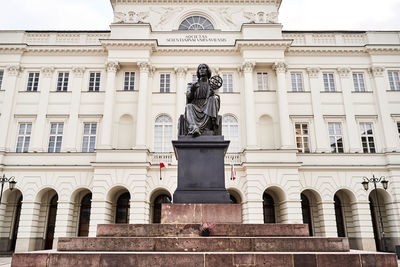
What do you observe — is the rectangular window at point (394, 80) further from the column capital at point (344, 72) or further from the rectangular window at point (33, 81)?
the rectangular window at point (33, 81)

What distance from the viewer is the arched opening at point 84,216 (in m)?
23.5

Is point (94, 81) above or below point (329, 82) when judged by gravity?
above

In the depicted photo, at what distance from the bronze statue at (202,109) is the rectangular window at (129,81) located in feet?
54.1

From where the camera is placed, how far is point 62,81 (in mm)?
25375

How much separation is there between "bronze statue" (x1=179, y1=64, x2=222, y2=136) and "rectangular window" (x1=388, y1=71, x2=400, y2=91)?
70.7 ft

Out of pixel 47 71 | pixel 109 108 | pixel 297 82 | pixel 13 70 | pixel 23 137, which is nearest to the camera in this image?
pixel 109 108

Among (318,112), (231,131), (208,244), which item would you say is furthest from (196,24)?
(208,244)

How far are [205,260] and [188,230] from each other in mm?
1345

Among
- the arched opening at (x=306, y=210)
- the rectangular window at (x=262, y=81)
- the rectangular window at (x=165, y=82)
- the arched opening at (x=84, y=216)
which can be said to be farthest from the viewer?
the rectangular window at (x=165, y=82)

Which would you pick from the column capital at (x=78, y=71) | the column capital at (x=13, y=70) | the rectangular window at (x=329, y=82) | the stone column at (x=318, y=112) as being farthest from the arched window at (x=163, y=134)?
the rectangular window at (x=329, y=82)

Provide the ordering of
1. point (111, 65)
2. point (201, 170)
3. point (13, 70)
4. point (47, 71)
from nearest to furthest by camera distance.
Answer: point (201, 170) → point (111, 65) → point (13, 70) → point (47, 71)

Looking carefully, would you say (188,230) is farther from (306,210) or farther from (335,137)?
(335,137)

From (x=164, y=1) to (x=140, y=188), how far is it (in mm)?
15791

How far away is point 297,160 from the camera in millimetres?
22812
